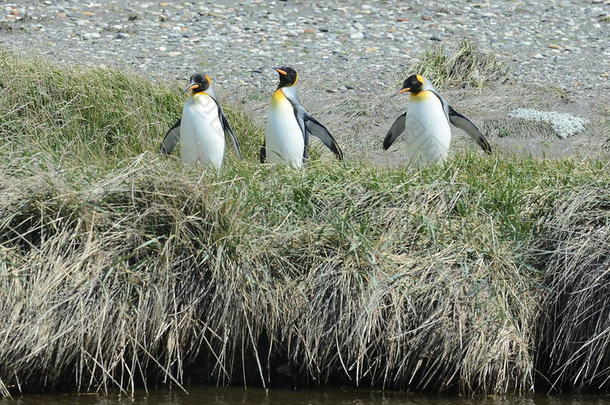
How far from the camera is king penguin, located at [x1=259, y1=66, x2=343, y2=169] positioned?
7062 mm

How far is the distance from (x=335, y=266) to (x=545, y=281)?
1026 mm

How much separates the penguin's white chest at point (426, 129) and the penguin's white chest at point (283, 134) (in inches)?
29.2

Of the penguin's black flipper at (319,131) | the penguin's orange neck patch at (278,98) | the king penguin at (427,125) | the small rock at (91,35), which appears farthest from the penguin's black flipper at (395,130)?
the small rock at (91,35)

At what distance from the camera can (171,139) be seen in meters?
7.19

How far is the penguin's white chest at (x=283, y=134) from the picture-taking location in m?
7.05

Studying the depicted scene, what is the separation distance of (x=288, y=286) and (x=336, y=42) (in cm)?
579

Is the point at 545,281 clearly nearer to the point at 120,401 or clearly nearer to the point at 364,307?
the point at 364,307

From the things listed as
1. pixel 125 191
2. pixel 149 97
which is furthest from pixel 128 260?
pixel 149 97

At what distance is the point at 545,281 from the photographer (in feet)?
17.0

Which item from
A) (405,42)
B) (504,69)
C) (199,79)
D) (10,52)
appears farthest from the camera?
(405,42)

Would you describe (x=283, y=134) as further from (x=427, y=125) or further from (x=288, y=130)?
(x=427, y=125)

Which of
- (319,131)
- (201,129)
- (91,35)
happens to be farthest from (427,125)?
(91,35)

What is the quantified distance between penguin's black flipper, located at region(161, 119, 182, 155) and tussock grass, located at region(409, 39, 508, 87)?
2.87 m

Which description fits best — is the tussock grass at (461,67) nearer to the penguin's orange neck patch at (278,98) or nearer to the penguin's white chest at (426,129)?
the penguin's white chest at (426,129)
